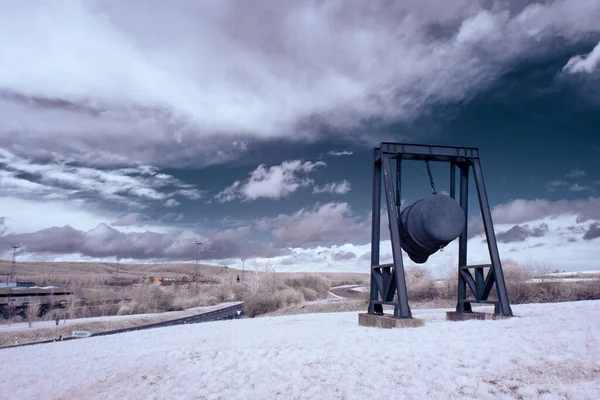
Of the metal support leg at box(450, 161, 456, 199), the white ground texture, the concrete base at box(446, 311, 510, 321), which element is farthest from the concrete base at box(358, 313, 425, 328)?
the metal support leg at box(450, 161, 456, 199)

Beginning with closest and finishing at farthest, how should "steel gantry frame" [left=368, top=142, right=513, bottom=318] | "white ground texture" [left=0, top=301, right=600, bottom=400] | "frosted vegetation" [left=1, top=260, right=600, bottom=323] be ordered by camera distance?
"white ground texture" [left=0, top=301, right=600, bottom=400] → "steel gantry frame" [left=368, top=142, right=513, bottom=318] → "frosted vegetation" [left=1, top=260, right=600, bottom=323]

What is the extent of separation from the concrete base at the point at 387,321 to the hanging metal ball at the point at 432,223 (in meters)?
2.64

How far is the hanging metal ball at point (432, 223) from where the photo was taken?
43.6 feet

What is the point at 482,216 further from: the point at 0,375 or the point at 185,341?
the point at 0,375

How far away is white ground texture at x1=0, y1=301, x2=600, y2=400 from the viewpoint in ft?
19.8

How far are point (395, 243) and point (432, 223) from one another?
1.46 metres

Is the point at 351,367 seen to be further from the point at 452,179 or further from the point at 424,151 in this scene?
the point at 452,179

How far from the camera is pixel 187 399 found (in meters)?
6.43

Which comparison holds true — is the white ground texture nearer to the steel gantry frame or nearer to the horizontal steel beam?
the steel gantry frame

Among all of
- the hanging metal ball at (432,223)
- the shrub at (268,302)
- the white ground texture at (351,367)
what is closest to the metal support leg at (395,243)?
the hanging metal ball at (432,223)

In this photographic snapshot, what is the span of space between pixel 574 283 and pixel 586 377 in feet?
92.0

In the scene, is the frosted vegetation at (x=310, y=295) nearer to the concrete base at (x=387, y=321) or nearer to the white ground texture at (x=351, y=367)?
the concrete base at (x=387, y=321)

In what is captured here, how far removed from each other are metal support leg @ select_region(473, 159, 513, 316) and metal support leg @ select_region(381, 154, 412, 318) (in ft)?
11.1

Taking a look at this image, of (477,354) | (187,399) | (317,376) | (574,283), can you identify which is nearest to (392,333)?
(477,354)
